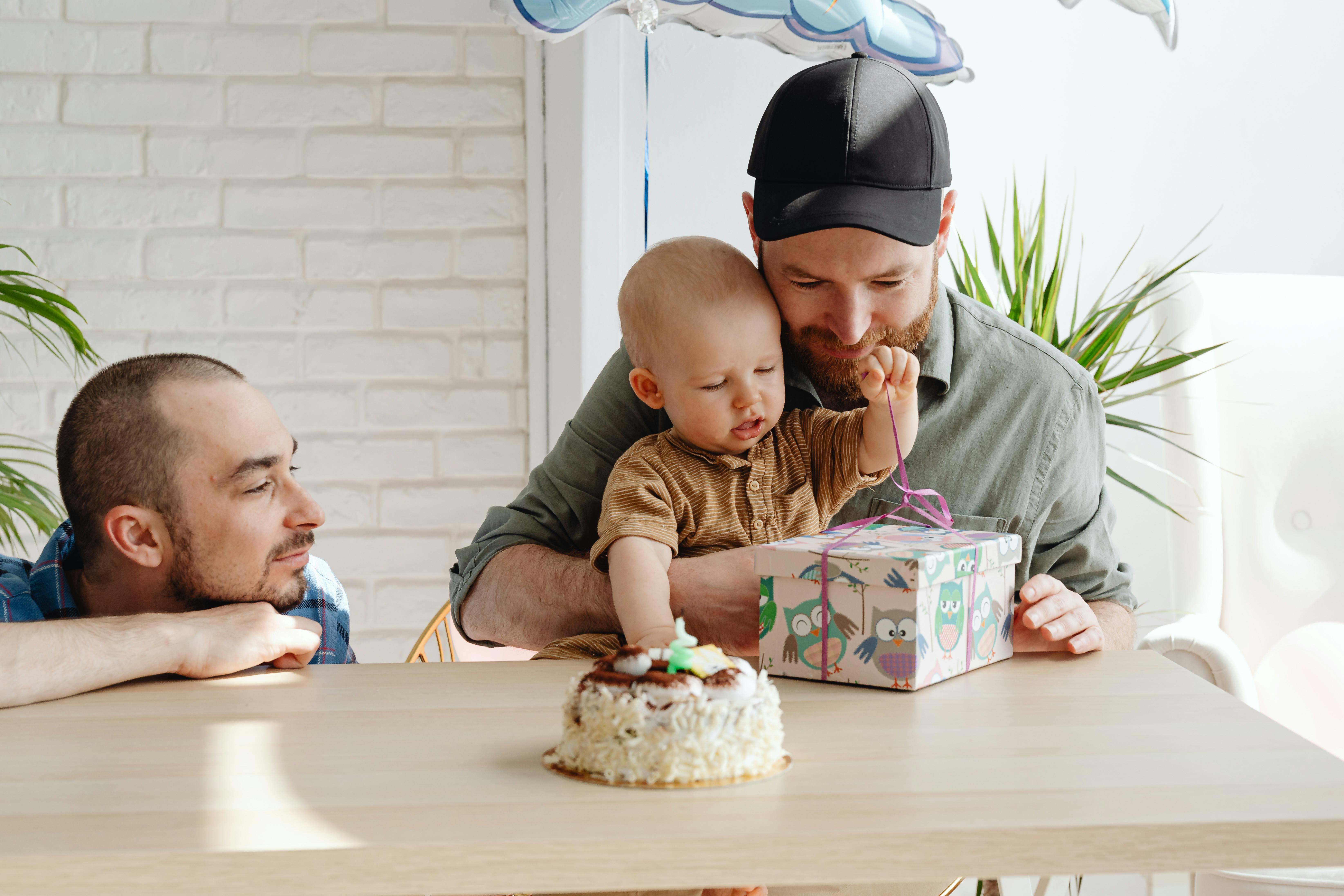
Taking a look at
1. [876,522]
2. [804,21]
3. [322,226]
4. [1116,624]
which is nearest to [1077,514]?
[1116,624]

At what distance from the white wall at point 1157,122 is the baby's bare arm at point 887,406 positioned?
157 cm

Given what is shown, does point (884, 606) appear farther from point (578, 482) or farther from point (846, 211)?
A: point (578, 482)

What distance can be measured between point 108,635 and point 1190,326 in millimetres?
2118

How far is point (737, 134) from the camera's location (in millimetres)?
2652

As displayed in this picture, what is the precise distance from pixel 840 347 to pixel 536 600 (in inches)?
21.2

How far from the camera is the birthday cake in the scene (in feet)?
2.64

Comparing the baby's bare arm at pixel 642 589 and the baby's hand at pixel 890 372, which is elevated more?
the baby's hand at pixel 890 372

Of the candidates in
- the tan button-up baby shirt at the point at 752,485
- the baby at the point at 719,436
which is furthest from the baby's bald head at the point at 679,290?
the tan button-up baby shirt at the point at 752,485

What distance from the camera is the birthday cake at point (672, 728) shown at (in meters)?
0.81

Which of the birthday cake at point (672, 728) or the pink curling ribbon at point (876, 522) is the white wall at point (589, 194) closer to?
the pink curling ribbon at point (876, 522)

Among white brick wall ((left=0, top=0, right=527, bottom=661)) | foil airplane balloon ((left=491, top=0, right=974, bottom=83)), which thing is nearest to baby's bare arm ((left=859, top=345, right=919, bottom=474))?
foil airplane balloon ((left=491, top=0, right=974, bottom=83))

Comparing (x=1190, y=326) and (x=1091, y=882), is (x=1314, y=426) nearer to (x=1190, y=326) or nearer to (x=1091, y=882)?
(x=1190, y=326)

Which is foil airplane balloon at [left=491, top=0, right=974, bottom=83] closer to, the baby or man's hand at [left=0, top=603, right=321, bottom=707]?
the baby

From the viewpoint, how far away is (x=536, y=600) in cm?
154
